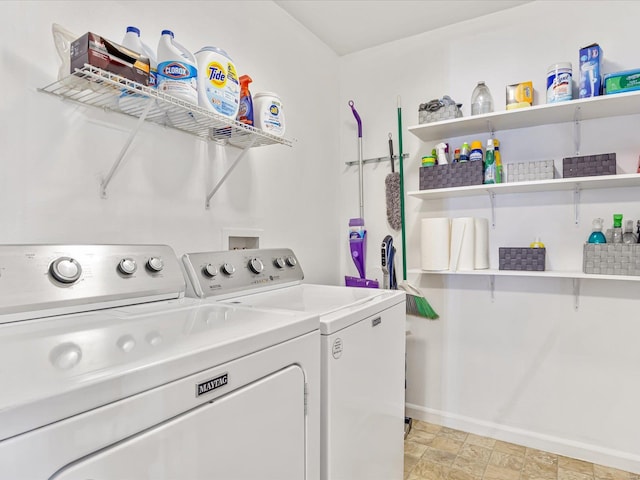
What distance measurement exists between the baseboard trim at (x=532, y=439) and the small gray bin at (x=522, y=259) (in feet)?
3.22

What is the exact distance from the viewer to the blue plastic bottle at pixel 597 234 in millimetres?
1973

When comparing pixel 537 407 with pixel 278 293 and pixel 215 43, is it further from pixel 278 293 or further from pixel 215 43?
pixel 215 43

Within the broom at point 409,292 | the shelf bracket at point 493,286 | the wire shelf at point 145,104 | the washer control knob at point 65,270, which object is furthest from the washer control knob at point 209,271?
the shelf bracket at point 493,286

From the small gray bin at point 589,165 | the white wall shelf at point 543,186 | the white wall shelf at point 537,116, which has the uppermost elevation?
the white wall shelf at point 537,116

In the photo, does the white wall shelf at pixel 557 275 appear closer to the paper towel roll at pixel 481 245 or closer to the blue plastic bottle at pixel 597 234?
the paper towel roll at pixel 481 245

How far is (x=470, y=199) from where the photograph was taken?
96.2 inches

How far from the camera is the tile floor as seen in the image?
1971mm

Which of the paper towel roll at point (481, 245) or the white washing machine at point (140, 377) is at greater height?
the paper towel roll at point (481, 245)

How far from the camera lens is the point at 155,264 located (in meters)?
1.29

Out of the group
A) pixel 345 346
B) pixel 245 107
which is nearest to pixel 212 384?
pixel 345 346

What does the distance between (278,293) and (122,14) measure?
1236 millimetres

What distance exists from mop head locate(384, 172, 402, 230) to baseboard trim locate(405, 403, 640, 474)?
125 cm

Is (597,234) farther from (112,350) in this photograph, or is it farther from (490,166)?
(112,350)

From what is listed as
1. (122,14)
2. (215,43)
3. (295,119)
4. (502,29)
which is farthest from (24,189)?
(502,29)
